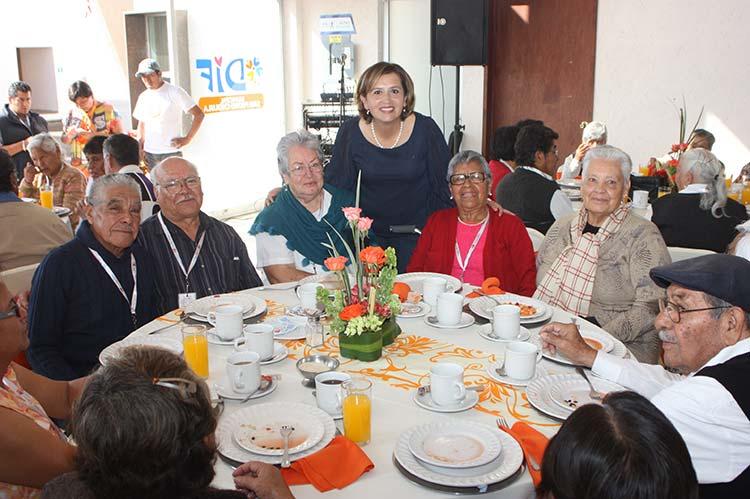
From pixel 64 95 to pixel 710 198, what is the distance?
23.8 feet

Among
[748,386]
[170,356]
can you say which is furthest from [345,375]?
[748,386]

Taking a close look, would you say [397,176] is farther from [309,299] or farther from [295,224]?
[309,299]

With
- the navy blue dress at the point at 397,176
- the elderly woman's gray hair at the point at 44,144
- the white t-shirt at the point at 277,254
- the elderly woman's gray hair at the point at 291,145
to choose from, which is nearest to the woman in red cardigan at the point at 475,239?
the navy blue dress at the point at 397,176

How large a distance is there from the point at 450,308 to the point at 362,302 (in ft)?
1.38

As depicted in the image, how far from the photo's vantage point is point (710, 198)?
12.9ft

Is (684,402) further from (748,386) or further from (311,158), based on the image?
(311,158)

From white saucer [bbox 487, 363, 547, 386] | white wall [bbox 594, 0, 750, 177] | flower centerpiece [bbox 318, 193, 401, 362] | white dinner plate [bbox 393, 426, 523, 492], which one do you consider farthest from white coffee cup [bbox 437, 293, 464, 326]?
white wall [bbox 594, 0, 750, 177]

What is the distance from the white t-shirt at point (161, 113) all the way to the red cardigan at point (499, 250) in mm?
4437

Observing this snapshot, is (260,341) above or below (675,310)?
below

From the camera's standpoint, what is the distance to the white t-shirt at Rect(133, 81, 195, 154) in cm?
695

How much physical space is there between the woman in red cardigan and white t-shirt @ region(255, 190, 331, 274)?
1.88 ft

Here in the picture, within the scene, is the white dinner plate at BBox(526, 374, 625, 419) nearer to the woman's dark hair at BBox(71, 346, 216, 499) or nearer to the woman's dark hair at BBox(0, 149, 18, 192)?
the woman's dark hair at BBox(71, 346, 216, 499)

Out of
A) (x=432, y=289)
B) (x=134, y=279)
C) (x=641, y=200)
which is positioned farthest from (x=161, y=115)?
(x=432, y=289)

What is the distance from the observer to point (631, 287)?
9.67 ft
